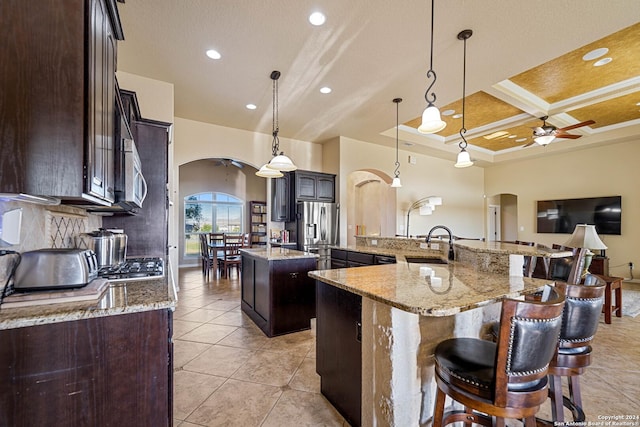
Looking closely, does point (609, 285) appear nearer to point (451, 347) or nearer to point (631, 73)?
point (631, 73)

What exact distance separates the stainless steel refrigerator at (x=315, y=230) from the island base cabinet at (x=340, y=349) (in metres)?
3.39

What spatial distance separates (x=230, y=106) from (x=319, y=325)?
12.5 feet

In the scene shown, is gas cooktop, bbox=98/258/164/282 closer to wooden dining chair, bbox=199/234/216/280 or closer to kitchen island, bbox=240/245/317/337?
kitchen island, bbox=240/245/317/337

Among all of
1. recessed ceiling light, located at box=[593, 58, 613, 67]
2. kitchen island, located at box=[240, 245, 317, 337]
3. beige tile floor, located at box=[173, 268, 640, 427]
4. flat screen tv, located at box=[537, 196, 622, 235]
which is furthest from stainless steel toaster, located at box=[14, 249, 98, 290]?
flat screen tv, located at box=[537, 196, 622, 235]

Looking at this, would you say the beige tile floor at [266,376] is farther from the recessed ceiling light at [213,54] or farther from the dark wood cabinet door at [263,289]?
the recessed ceiling light at [213,54]

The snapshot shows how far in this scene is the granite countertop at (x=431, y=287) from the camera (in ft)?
3.95

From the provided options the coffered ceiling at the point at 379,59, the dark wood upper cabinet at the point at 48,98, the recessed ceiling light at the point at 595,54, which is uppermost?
the recessed ceiling light at the point at 595,54

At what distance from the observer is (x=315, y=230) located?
552 centimetres

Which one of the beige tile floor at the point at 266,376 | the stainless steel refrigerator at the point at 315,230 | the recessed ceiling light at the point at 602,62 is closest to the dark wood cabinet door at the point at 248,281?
the beige tile floor at the point at 266,376

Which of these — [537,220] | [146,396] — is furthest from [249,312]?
[537,220]

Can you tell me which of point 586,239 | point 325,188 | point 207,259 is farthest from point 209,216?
point 586,239

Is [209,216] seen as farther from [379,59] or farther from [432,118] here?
[432,118]

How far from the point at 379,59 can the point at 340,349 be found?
3.05 metres

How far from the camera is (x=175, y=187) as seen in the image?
461cm
